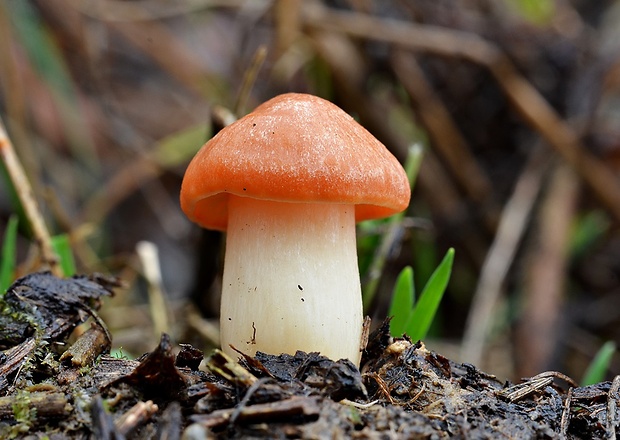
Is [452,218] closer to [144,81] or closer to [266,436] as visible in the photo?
[266,436]

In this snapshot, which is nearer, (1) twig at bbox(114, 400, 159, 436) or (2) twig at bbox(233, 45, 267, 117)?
(1) twig at bbox(114, 400, 159, 436)

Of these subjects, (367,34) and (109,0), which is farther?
(109,0)

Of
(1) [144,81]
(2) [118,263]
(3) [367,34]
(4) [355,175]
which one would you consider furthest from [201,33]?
(4) [355,175]

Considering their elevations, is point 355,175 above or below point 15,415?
above

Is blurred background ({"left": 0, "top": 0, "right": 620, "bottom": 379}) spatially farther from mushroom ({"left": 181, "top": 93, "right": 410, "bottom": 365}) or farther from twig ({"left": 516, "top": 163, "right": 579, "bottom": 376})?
mushroom ({"left": 181, "top": 93, "right": 410, "bottom": 365})

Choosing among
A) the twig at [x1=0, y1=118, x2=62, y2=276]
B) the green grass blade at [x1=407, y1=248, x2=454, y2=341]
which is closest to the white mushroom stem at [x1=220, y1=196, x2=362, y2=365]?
the green grass blade at [x1=407, y1=248, x2=454, y2=341]

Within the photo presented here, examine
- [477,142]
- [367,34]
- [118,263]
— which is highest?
[367,34]

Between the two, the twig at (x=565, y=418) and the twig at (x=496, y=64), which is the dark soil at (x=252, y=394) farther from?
the twig at (x=496, y=64)
